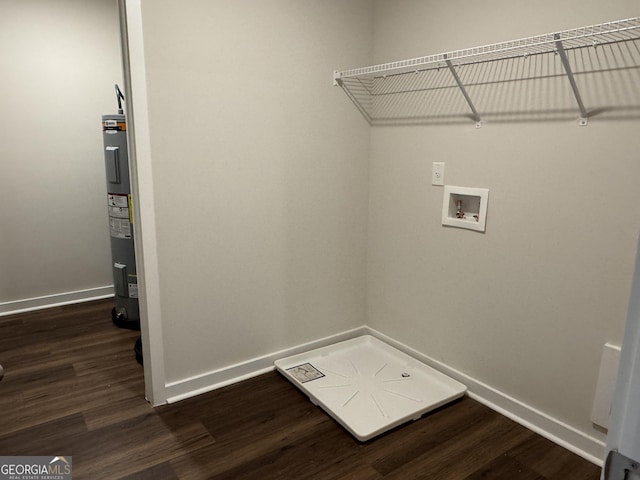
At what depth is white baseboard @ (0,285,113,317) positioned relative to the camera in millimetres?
3393

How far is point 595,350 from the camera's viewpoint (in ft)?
6.07

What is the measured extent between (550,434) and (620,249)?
2.99ft

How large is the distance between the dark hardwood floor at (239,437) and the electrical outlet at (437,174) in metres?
1.17

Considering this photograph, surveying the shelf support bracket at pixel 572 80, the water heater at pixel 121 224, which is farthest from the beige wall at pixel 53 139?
the shelf support bracket at pixel 572 80

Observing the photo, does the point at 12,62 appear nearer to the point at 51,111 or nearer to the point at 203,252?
the point at 51,111

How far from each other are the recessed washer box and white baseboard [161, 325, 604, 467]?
2.71 ft

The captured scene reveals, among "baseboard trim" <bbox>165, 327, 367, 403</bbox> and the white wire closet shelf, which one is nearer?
the white wire closet shelf

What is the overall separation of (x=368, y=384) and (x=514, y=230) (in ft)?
3.61

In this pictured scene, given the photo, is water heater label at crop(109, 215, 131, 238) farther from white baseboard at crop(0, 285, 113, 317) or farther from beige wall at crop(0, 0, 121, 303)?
white baseboard at crop(0, 285, 113, 317)

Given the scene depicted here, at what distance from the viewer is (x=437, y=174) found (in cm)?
241

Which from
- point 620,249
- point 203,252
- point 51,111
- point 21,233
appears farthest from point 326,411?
point 51,111

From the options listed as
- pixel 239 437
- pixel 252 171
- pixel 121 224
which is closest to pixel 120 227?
pixel 121 224

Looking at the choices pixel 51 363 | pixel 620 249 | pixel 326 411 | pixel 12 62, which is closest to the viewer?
pixel 620 249

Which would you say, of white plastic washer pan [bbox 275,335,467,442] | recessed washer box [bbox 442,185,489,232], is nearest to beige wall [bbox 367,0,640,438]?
recessed washer box [bbox 442,185,489,232]
